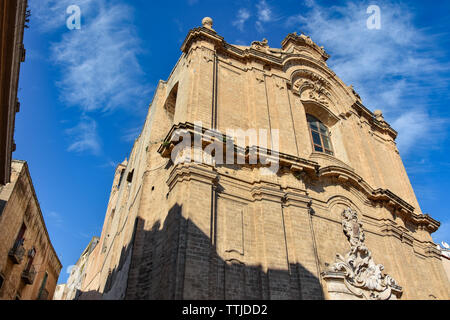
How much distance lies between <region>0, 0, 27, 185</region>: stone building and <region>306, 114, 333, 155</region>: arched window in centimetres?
1090

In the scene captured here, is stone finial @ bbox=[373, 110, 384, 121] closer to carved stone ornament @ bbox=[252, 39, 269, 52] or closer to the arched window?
the arched window

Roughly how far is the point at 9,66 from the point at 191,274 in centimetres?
780

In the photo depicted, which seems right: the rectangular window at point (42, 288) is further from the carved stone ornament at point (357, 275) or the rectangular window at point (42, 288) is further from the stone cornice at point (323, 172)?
the carved stone ornament at point (357, 275)

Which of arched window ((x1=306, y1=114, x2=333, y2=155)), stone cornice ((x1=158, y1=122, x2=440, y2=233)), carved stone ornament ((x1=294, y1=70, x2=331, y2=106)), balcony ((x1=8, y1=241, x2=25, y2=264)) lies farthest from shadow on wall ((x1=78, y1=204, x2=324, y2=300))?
carved stone ornament ((x1=294, y1=70, x2=331, y2=106))

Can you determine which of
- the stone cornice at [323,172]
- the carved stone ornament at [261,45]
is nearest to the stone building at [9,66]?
the stone cornice at [323,172]

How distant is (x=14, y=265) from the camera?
14.9 meters

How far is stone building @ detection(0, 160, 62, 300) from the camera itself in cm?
1351

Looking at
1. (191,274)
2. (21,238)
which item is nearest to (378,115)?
(191,274)

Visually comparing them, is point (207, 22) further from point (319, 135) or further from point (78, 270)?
point (78, 270)

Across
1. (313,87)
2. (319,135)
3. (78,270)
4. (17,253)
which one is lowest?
(17,253)

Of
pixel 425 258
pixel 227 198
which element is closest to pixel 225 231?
pixel 227 198

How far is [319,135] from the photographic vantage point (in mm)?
15164

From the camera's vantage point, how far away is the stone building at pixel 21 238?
13.5 m

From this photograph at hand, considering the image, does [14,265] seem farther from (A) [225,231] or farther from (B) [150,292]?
(A) [225,231]
